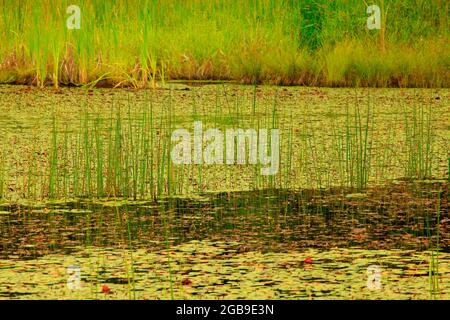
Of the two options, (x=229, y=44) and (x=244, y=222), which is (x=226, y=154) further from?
(x=229, y=44)

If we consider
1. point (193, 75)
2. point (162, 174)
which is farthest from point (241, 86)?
point (162, 174)

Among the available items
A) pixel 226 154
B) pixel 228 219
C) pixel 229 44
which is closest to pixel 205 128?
pixel 226 154

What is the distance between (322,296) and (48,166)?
256cm

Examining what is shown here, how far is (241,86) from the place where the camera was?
9.41m

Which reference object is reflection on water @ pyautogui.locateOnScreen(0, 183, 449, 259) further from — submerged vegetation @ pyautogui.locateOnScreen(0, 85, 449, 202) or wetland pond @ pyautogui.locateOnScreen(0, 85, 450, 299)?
submerged vegetation @ pyautogui.locateOnScreen(0, 85, 449, 202)

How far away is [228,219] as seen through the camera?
4.71m

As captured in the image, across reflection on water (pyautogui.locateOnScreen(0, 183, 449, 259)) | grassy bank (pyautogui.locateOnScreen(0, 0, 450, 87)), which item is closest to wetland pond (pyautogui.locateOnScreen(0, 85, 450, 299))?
reflection on water (pyautogui.locateOnScreen(0, 183, 449, 259))

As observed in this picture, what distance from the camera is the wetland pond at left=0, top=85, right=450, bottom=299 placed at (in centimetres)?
374

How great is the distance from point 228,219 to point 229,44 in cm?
588

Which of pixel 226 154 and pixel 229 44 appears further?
pixel 229 44

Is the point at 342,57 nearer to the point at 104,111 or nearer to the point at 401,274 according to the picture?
the point at 104,111

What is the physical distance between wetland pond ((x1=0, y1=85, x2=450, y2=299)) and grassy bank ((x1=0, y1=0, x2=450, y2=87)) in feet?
6.43

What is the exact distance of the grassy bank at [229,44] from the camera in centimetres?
938

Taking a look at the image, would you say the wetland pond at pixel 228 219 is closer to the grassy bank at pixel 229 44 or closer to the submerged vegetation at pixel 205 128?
the submerged vegetation at pixel 205 128
